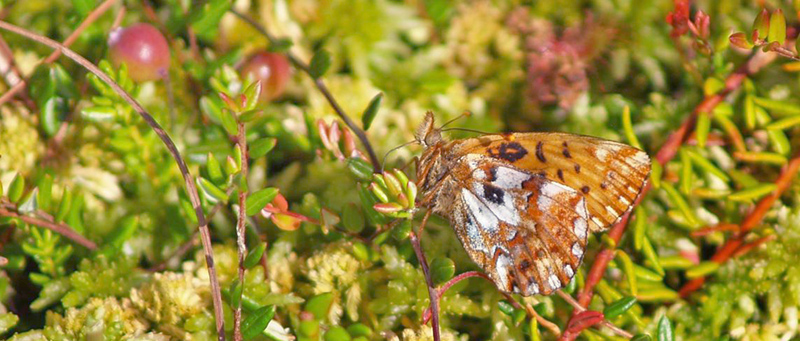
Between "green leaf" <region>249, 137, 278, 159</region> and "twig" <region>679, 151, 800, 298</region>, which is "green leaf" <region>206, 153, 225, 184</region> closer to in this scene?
"green leaf" <region>249, 137, 278, 159</region>

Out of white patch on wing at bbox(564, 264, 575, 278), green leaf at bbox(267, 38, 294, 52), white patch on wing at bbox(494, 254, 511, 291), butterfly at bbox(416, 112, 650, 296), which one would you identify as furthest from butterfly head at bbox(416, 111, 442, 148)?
green leaf at bbox(267, 38, 294, 52)

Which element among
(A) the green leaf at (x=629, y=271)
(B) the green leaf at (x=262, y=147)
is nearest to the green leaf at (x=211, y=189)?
(B) the green leaf at (x=262, y=147)

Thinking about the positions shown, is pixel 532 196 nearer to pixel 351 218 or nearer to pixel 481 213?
pixel 481 213

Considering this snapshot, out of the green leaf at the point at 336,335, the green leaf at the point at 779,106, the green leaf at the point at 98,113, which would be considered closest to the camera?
the green leaf at the point at 336,335

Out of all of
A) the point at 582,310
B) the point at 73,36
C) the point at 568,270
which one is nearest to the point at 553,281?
the point at 568,270

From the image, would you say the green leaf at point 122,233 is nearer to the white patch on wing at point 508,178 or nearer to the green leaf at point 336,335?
the green leaf at point 336,335

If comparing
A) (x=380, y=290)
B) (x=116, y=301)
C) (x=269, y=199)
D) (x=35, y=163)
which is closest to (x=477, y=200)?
(x=380, y=290)
